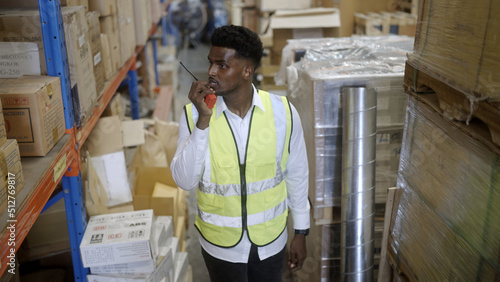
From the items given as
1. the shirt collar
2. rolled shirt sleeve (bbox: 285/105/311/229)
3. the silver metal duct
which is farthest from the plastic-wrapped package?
the shirt collar

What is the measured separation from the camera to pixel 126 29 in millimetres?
3852

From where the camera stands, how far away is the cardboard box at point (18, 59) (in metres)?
1.97

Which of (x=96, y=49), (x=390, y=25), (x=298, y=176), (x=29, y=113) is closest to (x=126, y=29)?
(x=96, y=49)

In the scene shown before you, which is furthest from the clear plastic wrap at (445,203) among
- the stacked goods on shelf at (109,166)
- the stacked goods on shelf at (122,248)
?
the stacked goods on shelf at (109,166)

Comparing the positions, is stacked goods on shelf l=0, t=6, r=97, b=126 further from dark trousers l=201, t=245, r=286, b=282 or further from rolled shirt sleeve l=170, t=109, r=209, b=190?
dark trousers l=201, t=245, r=286, b=282

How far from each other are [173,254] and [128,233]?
60 cm

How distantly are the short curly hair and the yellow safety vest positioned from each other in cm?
22

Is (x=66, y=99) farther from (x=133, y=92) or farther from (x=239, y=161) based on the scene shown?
(x=133, y=92)

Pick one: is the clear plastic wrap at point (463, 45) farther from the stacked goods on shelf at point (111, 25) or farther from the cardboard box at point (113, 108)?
the cardboard box at point (113, 108)

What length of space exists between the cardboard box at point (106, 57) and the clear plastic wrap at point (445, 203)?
1.99m

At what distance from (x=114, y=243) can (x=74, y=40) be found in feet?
3.34

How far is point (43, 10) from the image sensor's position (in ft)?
6.25

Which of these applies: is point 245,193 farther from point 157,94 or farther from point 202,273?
point 157,94

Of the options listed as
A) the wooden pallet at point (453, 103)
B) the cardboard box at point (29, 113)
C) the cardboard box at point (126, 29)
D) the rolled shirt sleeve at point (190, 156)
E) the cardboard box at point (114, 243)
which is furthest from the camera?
the cardboard box at point (126, 29)
